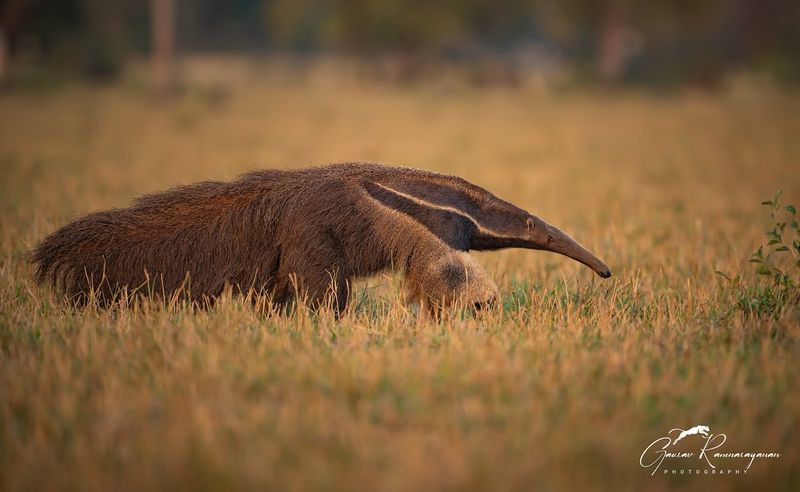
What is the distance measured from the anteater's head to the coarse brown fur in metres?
0.22

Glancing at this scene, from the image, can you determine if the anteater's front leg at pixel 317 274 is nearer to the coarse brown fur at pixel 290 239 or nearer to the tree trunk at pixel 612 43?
the coarse brown fur at pixel 290 239

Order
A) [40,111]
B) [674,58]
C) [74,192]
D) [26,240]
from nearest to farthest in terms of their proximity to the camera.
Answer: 1. [26,240]
2. [74,192]
3. [40,111]
4. [674,58]

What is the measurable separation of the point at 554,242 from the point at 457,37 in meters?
46.5

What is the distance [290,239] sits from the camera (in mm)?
5293

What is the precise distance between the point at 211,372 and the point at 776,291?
4.33 meters

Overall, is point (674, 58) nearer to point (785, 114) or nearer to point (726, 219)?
point (785, 114)

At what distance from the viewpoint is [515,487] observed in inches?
120

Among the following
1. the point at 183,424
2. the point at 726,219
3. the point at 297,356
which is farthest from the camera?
the point at 726,219

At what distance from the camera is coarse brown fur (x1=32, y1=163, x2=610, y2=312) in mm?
5195

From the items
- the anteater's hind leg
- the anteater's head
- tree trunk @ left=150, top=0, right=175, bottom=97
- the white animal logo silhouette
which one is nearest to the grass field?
the white animal logo silhouette

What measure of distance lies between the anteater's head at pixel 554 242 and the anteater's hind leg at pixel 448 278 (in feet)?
1.86

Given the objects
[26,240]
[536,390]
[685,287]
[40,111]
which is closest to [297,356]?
[536,390]

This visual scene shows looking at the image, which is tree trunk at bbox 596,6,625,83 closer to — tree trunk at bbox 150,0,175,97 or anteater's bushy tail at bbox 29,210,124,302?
tree trunk at bbox 150,0,175,97

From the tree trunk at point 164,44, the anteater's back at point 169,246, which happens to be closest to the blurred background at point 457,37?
the tree trunk at point 164,44
